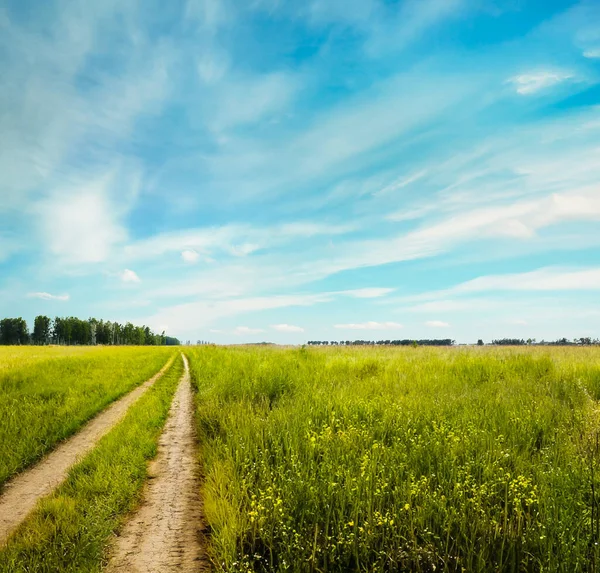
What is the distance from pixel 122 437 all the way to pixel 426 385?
737cm

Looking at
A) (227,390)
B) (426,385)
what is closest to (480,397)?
(426,385)

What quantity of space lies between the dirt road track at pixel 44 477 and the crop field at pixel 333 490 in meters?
0.22

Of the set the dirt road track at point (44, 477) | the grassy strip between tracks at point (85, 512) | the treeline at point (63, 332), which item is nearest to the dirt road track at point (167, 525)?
the grassy strip between tracks at point (85, 512)

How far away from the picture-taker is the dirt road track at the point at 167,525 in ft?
12.6

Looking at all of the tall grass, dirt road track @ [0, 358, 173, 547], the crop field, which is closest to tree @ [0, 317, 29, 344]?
dirt road track @ [0, 358, 173, 547]

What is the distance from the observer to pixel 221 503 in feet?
14.4

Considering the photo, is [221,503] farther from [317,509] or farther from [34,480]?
[34,480]

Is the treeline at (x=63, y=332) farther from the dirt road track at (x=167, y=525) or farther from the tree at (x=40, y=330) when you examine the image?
the dirt road track at (x=167, y=525)

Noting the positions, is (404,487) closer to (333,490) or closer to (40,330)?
(333,490)

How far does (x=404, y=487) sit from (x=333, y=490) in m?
0.79

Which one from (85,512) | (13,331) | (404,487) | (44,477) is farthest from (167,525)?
(13,331)

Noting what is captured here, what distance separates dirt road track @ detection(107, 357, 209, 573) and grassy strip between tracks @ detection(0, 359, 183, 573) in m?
0.18

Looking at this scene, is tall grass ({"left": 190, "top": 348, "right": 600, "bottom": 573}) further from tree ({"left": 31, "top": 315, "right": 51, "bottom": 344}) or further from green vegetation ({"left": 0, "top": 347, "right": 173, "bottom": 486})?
tree ({"left": 31, "top": 315, "right": 51, "bottom": 344})

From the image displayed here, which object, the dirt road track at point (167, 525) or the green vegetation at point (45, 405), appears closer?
the dirt road track at point (167, 525)
